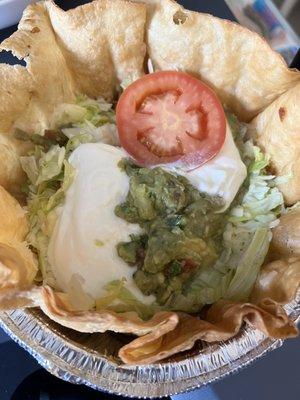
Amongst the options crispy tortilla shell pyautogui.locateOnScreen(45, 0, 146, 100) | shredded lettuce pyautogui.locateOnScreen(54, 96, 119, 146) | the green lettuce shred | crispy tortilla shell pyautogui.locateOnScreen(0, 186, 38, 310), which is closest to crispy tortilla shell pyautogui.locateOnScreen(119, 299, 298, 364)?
the green lettuce shred

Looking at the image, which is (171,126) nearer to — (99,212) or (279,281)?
(99,212)

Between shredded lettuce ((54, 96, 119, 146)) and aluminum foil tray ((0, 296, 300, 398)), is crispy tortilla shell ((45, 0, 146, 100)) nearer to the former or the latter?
shredded lettuce ((54, 96, 119, 146))

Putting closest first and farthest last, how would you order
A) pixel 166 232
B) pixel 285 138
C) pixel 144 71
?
pixel 166 232
pixel 285 138
pixel 144 71

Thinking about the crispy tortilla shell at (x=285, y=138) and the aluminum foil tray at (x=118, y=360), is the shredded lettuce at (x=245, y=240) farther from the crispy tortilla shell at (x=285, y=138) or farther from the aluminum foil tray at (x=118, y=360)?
the aluminum foil tray at (x=118, y=360)

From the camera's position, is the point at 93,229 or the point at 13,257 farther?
the point at 93,229

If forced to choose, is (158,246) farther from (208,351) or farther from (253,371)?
(253,371)

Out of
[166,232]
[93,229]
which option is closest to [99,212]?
[93,229]
